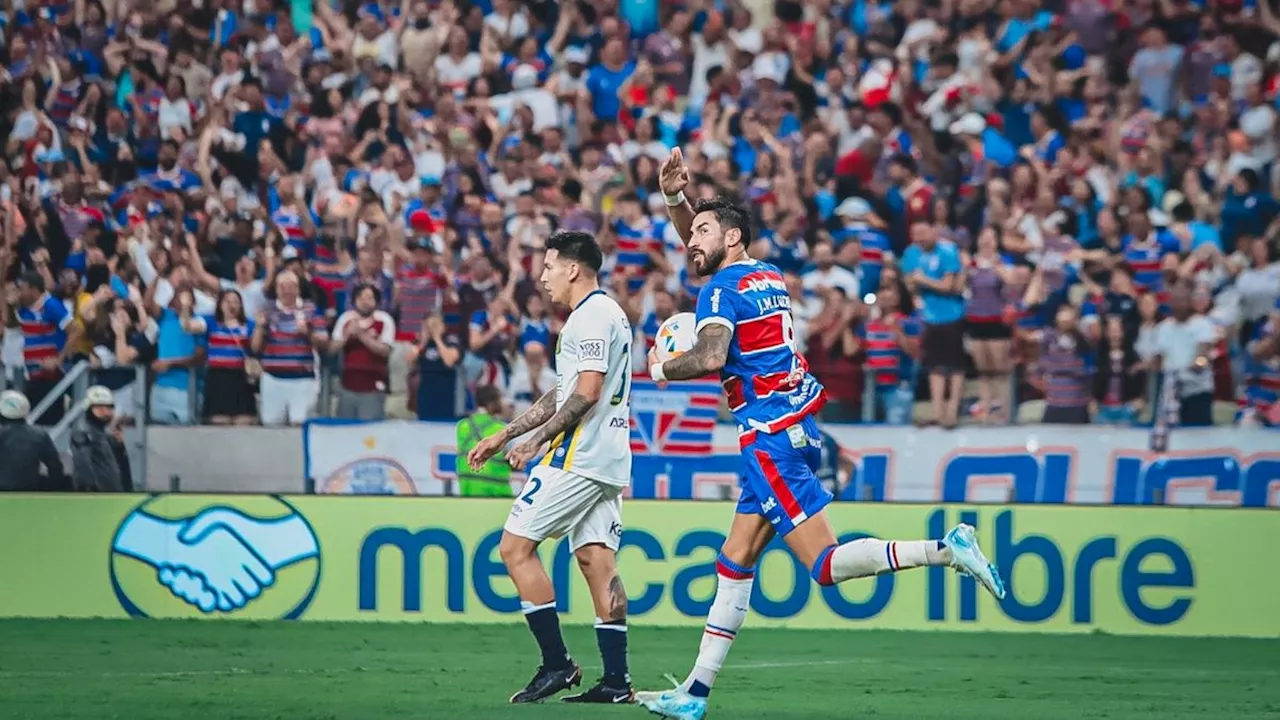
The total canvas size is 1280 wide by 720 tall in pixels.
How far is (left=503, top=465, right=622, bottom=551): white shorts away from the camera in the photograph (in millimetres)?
9406

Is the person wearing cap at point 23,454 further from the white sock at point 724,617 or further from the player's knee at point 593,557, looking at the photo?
the white sock at point 724,617

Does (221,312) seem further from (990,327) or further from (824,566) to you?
(824,566)

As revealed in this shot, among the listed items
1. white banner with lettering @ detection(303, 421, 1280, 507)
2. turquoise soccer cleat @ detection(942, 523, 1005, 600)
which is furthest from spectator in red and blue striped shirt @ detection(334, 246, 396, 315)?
turquoise soccer cleat @ detection(942, 523, 1005, 600)

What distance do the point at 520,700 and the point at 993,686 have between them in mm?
3033

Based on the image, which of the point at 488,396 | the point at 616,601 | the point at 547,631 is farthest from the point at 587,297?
the point at 488,396

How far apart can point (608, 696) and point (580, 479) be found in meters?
1.14

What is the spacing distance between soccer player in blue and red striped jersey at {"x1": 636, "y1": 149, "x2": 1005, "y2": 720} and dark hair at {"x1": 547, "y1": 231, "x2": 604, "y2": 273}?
791mm

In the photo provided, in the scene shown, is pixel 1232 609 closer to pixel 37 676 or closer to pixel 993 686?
pixel 993 686

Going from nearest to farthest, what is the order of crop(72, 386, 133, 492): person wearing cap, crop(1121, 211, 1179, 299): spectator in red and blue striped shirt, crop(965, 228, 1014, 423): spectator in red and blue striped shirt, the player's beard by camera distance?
the player's beard → crop(72, 386, 133, 492): person wearing cap → crop(965, 228, 1014, 423): spectator in red and blue striped shirt → crop(1121, 211, 1179, 299): spectator in red and blue striped shirt

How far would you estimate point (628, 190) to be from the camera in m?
19.3

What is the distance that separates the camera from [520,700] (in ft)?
30.6

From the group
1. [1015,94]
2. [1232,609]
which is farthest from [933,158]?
[1232,609]

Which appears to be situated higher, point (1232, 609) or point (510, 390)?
point (510, 390)

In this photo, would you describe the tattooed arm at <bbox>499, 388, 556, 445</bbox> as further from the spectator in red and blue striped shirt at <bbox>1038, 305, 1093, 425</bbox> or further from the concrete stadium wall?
the spectator in red and blue striped shirt at <bbox>1038, 305, 1093, 425</bbox>
